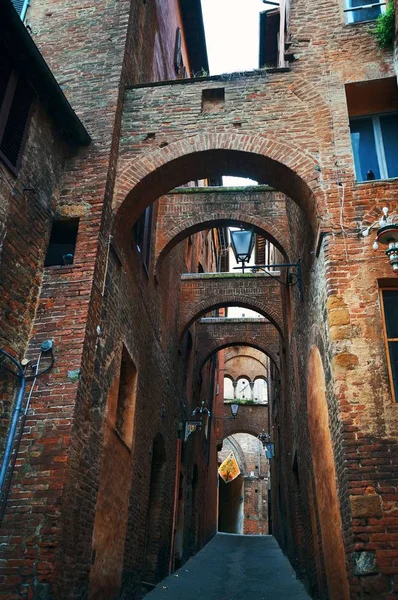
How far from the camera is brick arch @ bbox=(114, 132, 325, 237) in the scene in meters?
7.91

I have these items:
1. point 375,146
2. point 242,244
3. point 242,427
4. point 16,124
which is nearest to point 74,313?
point 16,124

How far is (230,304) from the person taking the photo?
52.0 feet

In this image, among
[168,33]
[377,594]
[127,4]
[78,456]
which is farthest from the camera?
[168,33]

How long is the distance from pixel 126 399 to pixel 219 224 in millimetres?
5594

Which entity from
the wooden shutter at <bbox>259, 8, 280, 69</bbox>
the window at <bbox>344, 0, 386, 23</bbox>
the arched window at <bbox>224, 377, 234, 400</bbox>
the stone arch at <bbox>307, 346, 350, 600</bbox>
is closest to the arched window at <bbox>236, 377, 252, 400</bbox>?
the arched window at <bbox>224, 377, 234, 400</bbox>

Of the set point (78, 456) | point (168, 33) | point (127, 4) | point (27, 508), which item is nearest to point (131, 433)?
point (78, 456)

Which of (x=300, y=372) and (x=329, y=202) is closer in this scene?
(x=329, y=202)

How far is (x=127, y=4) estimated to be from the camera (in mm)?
9664

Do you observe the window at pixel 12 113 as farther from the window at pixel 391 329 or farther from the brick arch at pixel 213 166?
the window at pixel 391 329

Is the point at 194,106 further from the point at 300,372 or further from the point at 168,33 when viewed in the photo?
the point at 168,33

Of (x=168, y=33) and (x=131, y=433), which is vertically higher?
(x=168, y=33)

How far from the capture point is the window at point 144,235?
990 centimetres

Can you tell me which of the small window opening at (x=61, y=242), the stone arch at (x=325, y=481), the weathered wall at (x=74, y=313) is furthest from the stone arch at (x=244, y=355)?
the small window opening at (x=61, y=242)

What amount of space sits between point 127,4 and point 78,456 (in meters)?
7.73
